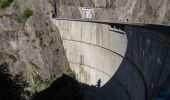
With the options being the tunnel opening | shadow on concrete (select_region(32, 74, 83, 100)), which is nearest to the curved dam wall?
shadow on concrete (select_region(32, 74, 83, 100))

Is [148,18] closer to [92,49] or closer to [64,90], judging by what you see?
[92,49]

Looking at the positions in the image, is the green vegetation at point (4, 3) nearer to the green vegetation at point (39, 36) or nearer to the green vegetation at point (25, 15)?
the green vegetation at point (25, 15)

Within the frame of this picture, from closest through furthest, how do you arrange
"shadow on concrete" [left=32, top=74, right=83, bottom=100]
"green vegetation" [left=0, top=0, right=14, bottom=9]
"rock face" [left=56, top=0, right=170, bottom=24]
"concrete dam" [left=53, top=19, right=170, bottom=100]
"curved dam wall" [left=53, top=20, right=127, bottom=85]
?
1. "concrete dam" [left=53, top=19, right=170, bottom=100]
2. "curved dam wall" [left=53, top=20, right=127, bottom=85]
3. "shadow on concrete" [left=32, top=74, right=83, bottom=100]
4. "rock face" [left=56, top=0, right=170, bottom=24]
5. "green vegetation" [left=0, top=0, right=14, bottom=9]

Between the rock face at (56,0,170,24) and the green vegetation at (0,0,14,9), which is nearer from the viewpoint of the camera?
the rock face at (56,0,170,24)

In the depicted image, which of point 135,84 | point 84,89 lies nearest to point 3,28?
point 84,89

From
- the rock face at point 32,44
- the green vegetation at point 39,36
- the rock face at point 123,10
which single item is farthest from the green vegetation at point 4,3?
the rock face at point 123,10

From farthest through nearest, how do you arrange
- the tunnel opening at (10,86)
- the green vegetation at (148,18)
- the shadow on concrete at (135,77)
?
the green vegetation at (148,18) < the tunnel opening at (10,86) < the shadow on concrete at (135,77)

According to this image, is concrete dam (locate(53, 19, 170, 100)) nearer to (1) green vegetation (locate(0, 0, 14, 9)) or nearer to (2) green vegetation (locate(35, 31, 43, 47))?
(2) green vegetation (locate(35, 31, 43, 47))

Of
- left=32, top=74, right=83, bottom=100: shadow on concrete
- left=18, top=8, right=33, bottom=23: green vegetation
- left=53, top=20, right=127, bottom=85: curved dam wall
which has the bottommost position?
left=32, top=74, right=83, bottom=100: shadow on concrete

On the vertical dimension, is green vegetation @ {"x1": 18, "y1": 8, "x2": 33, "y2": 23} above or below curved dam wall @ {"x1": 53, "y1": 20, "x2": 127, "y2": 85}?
above

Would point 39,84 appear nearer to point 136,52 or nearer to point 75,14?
point 75,14
